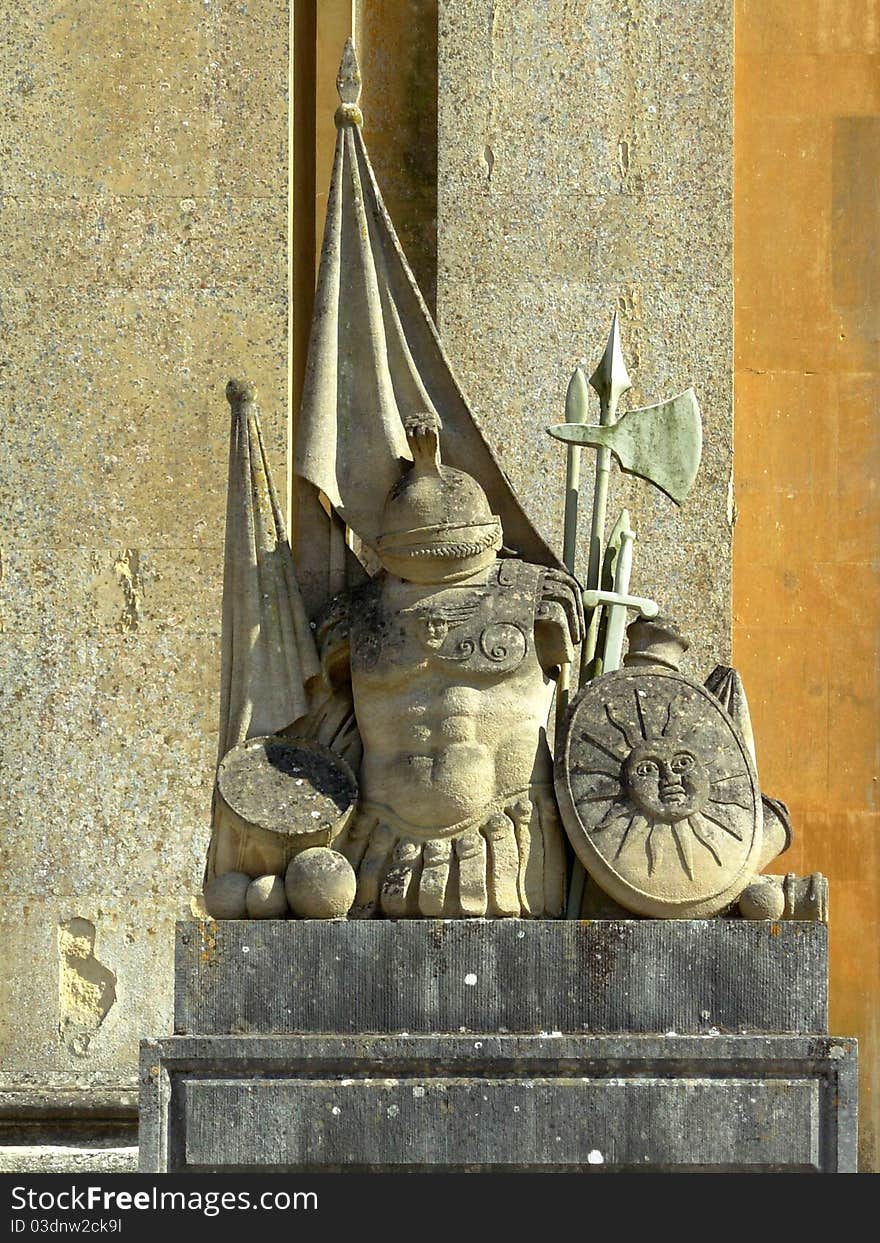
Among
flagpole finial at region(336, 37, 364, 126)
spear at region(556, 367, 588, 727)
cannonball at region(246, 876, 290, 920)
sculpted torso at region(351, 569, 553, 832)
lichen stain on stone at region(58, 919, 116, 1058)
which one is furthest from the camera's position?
lichen stain on stone at region(58, 919, 116, 1058)

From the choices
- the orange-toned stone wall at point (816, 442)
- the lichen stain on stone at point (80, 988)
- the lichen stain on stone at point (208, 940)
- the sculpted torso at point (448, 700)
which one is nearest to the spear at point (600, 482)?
the sculpted torso at point (448, 700)

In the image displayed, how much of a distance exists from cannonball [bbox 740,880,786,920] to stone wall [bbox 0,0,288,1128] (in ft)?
10.1

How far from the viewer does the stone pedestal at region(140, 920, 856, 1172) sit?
823 cm

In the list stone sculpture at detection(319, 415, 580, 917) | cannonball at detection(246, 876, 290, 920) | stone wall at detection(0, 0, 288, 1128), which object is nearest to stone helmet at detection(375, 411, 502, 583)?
stone sculpture at detection(319, 415, 580, 917)

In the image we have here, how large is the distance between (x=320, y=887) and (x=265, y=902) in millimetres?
180

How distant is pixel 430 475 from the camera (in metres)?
8.95

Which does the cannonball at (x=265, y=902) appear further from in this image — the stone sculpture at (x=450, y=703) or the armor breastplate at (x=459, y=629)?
the armor breastplate at (x=459, y=629)

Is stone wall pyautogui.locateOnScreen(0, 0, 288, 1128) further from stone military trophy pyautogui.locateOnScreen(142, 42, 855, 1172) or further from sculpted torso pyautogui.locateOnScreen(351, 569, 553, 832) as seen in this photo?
sculpted torso pyautogui.locateOnScreen(351, 569, 553, 832)

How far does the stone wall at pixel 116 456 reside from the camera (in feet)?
35.8

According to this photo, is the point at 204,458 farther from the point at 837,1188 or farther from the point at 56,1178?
the point at 837,1188

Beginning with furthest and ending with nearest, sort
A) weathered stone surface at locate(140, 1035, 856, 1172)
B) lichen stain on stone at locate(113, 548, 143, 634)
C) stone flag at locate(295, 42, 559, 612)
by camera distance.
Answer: lichen stain on stone at locate(113, 548, 143, 634)
stone flag at locate(295, 42, 559, 612)
weathered stone surface at locate(140, 1035, 856, 1172)

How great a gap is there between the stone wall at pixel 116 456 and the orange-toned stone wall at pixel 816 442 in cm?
209

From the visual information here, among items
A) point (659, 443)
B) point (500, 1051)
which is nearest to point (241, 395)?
point (659, 443)

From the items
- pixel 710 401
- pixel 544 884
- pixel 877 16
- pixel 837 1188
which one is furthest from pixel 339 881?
pixel 877 16
